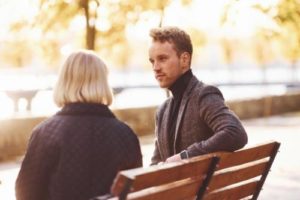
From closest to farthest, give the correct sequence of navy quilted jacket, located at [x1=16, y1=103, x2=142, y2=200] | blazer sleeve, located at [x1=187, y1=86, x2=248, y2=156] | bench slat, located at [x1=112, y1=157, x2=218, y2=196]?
bench slat, located at [x1=112, y1=157, x2=218, y2=196]
navy quilted jacket, located at [x1=16, y1=103, x2=142, y2=200]
blazer sleeve, located at [x1=187, y1=86, x2=248, y2=156]

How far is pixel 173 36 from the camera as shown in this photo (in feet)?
13.2

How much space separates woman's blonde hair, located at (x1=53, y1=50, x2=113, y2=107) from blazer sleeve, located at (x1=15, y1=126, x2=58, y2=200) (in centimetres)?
24

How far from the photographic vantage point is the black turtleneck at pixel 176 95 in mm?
4125

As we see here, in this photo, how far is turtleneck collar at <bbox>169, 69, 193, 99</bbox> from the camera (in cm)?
412

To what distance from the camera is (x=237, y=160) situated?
154 inches

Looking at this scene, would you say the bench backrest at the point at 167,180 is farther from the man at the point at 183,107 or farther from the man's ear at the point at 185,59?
the man's ear at the point at 185,59

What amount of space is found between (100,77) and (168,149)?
2.99 ft

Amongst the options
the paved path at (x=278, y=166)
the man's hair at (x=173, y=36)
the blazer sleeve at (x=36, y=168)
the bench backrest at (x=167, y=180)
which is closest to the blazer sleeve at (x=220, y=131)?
the bench backrest at (x=167, y=180)

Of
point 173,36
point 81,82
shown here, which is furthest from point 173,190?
point 173,36

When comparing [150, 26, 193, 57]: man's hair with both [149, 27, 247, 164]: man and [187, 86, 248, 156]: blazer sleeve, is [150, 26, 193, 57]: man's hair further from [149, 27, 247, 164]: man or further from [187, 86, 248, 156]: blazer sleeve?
[187, 86, 248, 156]: blazer sleeve

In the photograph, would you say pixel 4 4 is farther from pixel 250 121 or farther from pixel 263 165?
pixel 263 165

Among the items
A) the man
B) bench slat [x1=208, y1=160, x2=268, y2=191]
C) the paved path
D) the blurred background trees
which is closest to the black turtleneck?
the man

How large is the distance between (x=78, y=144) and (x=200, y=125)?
92cm

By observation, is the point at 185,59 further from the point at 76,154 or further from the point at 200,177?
the point at 76,154
